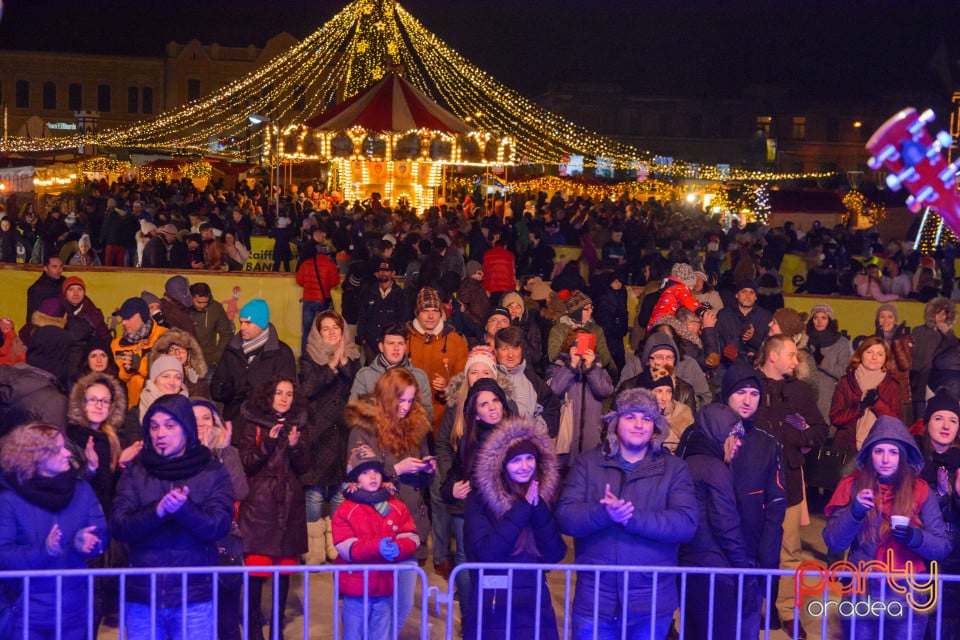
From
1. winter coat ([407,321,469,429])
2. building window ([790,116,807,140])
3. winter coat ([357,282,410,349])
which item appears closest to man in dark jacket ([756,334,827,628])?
winter coat ([407,321,469,429])

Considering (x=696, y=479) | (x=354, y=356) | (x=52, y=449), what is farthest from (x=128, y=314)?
(x=696, y=479)

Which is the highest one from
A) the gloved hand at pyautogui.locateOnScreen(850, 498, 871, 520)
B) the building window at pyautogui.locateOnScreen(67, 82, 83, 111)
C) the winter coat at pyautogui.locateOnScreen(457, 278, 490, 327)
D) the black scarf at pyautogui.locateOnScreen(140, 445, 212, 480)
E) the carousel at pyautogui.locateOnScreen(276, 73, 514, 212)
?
the building window at pyautogui.locateOnScreen(67, 82, 83, 111)

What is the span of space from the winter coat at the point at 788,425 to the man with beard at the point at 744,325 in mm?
3186

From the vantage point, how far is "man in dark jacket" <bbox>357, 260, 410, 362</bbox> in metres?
10.5

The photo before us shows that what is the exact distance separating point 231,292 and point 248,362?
19.5 feet

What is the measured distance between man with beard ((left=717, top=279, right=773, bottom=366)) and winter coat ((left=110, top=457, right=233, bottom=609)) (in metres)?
5.89

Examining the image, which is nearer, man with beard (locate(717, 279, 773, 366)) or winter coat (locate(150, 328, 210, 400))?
winter coat (locate(150, 328, 210, 400))

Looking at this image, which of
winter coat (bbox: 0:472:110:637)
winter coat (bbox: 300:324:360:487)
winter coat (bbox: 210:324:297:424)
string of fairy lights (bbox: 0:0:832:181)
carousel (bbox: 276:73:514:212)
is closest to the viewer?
winter coat (bbox: 0:472:110:637)

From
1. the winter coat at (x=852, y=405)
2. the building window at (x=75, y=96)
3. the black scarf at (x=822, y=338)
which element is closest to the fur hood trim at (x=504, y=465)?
the winter coat at (x=852, y=405)

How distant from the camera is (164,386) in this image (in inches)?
254

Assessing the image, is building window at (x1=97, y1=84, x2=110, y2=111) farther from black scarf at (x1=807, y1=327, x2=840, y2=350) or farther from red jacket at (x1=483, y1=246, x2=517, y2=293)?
black scarf at (x1=807, y1=327, x2=840, y2=350)

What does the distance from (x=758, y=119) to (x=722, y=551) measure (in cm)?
7268

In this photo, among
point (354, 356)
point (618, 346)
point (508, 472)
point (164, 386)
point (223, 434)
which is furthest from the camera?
point (618, 346)

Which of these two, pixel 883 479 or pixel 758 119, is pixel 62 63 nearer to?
pixel 758 119
